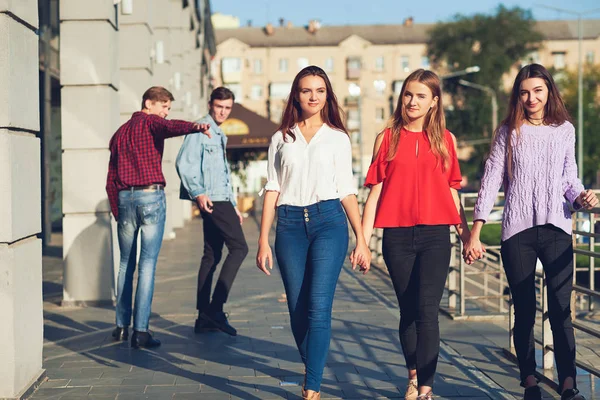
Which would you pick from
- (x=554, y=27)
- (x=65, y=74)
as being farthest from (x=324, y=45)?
(x=65, y=74)

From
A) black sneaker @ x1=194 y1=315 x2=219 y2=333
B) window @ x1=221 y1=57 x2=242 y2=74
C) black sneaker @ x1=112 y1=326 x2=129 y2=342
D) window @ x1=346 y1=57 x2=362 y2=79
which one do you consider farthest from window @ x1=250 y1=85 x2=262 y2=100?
black sneaker @ x1=112 y1=326 x2=129 y2=342

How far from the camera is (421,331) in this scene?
551cm

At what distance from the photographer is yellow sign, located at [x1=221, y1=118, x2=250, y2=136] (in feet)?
78.1

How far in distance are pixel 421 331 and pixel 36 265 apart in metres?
2.32

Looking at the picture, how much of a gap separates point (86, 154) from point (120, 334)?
2660mm

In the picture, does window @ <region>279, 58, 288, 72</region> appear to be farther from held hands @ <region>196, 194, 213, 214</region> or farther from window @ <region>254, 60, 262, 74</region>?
held hands @ <region>196, 194, 213, 214</region>

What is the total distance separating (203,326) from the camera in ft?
27.0

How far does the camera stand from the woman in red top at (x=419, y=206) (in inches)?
216

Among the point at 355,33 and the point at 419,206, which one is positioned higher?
the point at 355,33

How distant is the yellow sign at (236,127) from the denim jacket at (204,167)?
15.5m

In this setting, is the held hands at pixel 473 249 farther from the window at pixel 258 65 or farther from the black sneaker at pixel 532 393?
the window at pixel 258 65

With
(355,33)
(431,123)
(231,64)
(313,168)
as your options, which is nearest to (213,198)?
(313,168)

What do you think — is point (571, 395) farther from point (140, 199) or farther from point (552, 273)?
point (140, 199)

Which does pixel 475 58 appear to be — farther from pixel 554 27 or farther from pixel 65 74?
pixel 65 74
